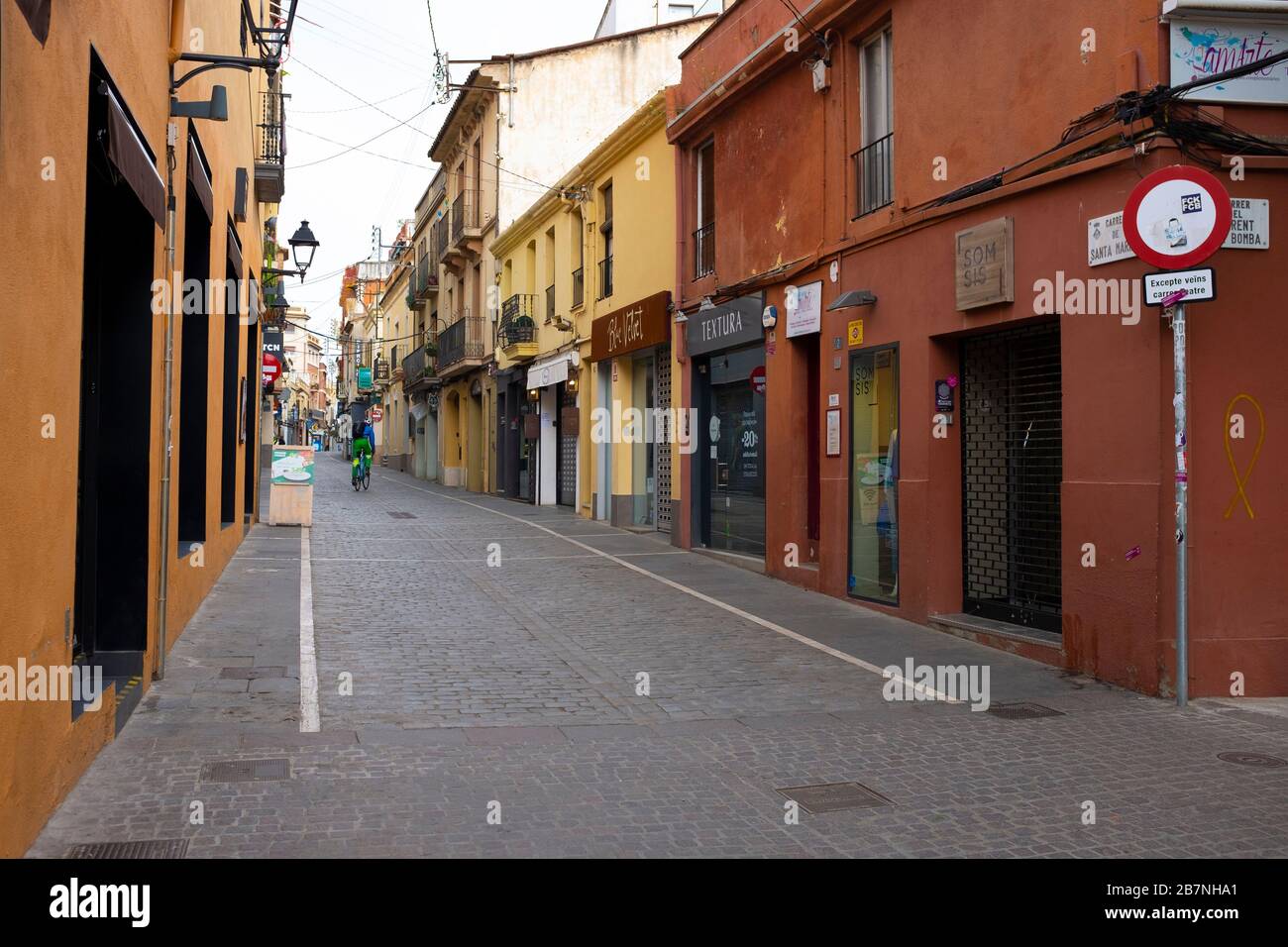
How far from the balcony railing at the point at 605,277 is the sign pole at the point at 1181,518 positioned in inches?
578

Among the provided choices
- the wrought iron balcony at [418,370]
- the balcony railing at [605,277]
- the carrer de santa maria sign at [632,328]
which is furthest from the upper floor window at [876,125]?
the wrought iron balcony at [418,370]

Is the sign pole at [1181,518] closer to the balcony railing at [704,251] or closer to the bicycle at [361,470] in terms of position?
the balcony railing at [704,251]

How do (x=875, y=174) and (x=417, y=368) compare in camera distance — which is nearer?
(x=875, y=174)

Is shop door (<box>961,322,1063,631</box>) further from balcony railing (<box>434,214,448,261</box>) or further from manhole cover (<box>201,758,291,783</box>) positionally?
balcony railing (<box>434,214,448,261</box>)

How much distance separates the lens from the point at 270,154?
18828 millimetres

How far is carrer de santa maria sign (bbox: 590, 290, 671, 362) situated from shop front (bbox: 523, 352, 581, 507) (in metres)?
2.61

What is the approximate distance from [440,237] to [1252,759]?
3729cm

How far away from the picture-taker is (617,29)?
111 feet

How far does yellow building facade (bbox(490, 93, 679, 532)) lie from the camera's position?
19.0 m

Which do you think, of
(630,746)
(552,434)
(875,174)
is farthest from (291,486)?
(630,746)

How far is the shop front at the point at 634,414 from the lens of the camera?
1903cm

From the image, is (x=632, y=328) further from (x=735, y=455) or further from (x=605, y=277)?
(x=735, y=455)

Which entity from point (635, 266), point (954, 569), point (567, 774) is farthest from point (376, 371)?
point (567, 774)

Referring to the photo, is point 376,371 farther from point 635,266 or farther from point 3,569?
point 3,569
